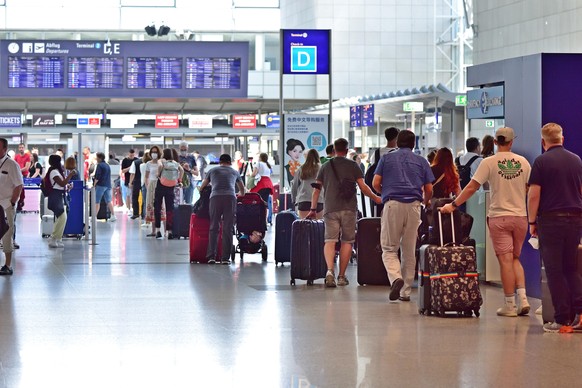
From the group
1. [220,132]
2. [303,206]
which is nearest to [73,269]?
[303,206]

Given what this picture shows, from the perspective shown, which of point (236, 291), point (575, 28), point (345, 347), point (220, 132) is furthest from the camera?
point (220, 132)

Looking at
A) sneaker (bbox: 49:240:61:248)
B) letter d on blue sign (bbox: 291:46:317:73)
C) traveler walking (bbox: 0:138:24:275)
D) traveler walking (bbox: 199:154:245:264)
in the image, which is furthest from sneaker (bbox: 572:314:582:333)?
sneaker (bbox: 49:240:61:248)

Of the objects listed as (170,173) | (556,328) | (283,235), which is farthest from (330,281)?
(170,173)

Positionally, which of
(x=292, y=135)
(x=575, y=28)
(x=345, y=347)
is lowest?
(x=345, y=347)

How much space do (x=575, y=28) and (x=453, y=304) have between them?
19851mm

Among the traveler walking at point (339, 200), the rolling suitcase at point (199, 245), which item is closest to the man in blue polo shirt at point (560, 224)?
the traveler walking at point (339, 200)

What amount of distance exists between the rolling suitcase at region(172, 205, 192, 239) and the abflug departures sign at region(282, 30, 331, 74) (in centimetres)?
353

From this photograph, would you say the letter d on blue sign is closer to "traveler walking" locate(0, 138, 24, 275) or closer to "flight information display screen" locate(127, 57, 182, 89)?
"traveler walking" locate(0, 138, 24, 275)

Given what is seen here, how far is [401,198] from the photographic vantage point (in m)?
12.0

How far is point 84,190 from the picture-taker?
21922 mm

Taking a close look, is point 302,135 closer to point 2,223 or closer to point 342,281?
point 342,281

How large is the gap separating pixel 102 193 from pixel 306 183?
1181cm

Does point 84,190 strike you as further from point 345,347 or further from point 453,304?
point 345,347

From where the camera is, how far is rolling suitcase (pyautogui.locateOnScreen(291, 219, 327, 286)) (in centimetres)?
1378
